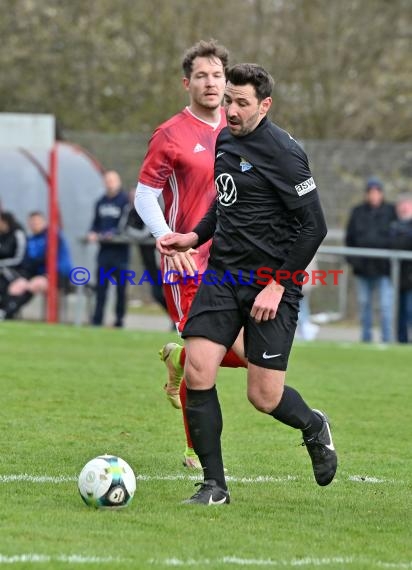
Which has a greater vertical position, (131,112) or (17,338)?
(131,112)

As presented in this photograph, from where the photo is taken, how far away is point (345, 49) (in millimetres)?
27078

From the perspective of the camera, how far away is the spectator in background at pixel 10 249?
18.8m

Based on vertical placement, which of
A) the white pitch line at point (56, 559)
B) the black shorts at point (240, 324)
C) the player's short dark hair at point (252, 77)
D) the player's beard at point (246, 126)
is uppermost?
the player's short dark hair at point (252, 77)

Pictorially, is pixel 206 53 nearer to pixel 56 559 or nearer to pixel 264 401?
pixel 264 401

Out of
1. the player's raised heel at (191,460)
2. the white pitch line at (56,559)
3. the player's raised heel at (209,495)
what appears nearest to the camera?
the white pitch line at (56,559)

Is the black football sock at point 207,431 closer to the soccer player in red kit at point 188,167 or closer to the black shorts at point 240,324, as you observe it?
the black shorts at point 240,324

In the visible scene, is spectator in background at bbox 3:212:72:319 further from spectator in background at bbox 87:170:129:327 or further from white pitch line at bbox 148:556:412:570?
white pitch line at bbox 148:556:412:570

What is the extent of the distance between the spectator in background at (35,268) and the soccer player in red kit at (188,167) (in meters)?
11.5

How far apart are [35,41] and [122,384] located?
19.1 meters

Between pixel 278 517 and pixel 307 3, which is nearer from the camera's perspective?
pixel 278 517

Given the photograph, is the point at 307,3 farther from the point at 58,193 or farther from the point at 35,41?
the point at 58,193

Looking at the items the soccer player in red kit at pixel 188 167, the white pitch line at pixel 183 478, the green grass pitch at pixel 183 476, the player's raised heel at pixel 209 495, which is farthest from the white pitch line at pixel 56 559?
the soccer player in red kit at pixel 188 167

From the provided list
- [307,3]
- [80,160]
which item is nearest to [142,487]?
[80,160]

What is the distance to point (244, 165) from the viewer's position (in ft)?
20.3
